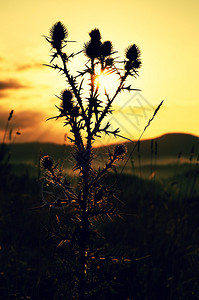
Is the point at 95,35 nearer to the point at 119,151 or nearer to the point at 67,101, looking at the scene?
the point at 67,101

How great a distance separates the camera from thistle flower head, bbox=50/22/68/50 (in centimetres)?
260

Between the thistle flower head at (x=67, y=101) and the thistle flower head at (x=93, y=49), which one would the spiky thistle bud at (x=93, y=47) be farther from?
the thistle flower head at (x=67, y=101)

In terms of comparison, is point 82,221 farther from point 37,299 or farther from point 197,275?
point 197,275

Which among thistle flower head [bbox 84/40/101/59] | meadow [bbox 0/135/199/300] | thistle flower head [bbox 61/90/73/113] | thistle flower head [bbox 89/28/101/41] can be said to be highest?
thistle flower head [bbox 89/28/101/41]

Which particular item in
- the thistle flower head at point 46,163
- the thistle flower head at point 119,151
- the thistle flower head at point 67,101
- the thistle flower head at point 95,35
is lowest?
the thistle flower head at point 46,163

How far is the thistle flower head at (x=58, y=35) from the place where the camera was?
2.60m

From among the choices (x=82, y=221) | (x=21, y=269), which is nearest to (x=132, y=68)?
(x=82, y=221)

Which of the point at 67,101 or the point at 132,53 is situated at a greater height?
the point at 132,53

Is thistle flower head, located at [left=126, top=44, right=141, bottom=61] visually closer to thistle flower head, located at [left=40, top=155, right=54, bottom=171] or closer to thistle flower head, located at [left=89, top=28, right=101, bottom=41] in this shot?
thistle flower head, located at [left=89, top=28, right=101, bottom=41]

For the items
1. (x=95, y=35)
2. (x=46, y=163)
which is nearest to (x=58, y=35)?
(x=95, y=35)

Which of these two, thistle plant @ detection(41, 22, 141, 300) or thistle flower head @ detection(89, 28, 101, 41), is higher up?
thistle flower head @ detection(89, 28, 101, 41)

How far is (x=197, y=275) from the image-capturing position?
3635 mm

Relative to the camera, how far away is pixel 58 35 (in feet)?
8.55

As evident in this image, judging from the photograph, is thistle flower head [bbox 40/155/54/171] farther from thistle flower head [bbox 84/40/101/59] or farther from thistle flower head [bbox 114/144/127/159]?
thistle flower head [bbox 84/40/101/59]
